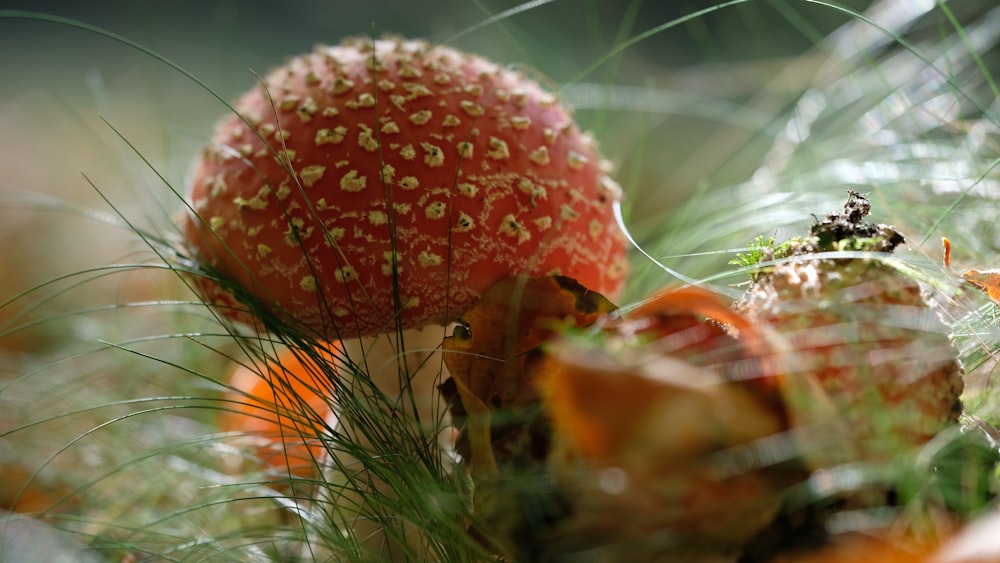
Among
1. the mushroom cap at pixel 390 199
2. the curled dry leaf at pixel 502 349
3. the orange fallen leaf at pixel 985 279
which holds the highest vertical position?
the mushroom cap at pixel 390 199

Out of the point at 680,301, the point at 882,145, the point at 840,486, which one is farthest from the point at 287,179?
the point at 882,145

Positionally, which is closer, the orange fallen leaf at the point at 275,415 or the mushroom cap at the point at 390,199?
the mushroom cap at the point at 390,199

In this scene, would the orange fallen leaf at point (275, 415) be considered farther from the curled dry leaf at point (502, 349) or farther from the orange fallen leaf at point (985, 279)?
the orange fallen leaf at point (985, 279)

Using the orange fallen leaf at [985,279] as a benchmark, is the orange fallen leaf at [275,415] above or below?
above

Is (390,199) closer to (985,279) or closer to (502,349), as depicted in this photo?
(502,349)

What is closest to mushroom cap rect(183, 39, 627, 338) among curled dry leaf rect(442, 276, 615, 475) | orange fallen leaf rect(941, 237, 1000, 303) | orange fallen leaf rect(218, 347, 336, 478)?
curled dry leaf rect(442, 276, 615, 475)

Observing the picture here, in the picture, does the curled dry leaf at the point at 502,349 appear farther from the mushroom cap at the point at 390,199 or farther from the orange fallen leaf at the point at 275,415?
the orange fallen leaf at the point at 275,415

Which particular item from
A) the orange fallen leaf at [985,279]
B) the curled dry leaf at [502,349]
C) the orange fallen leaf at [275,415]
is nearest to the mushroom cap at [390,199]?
the curled dry leaf at [502,349]

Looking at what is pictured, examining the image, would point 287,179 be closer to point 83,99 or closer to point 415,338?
point 415,338

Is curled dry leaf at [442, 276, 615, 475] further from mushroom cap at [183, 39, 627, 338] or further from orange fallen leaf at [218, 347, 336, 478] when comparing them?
orange fallen leaf at [218, 347, 336, 478]
